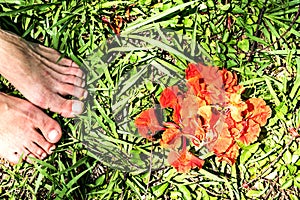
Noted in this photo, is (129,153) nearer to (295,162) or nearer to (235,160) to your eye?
(235,160)

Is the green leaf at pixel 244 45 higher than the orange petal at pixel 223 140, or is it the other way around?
the green leaf at pixel 244 45

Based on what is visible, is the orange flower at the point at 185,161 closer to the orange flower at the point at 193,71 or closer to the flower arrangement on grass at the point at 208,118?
Result: the flower arrangement on grass at the point at 208,118

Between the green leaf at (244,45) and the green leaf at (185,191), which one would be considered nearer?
the green leaf at (185,191)

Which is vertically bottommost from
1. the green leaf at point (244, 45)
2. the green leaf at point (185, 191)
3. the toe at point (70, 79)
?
the green leaf at point (185, 191)

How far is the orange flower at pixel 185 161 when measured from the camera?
7.34 ft

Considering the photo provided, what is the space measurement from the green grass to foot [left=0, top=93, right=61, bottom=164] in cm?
6

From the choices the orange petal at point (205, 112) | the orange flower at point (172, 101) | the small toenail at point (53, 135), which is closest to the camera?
the orange petal at point (205, 112)

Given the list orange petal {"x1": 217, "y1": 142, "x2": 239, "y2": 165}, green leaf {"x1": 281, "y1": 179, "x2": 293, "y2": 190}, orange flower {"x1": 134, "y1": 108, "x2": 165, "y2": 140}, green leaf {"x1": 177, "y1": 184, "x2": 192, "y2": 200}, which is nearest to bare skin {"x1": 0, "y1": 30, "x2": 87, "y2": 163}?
orange flower {"x1": 134, "y1": 108, "x2": 165, "y2": 140}

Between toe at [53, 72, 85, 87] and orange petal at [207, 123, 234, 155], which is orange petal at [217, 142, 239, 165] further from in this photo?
toe at [53, 72, 85, 87]

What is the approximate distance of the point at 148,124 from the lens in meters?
2.32

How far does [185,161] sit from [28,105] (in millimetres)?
763

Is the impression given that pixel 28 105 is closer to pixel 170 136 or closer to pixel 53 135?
pixel 53 135

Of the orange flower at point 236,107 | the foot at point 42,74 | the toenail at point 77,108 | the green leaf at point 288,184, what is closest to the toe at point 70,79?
the foot at point 42,74

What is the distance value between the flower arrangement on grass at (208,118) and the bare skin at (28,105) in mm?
415
